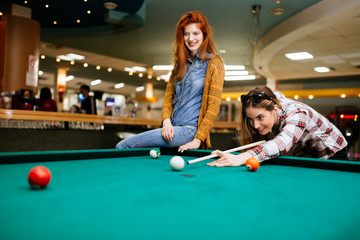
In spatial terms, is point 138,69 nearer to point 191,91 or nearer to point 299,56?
point 299,56

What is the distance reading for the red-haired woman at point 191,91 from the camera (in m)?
2.46

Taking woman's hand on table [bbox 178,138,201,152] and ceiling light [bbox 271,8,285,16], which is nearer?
woman's hand on table [bbox 178,138,201,152]

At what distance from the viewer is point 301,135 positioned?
76.6 inches

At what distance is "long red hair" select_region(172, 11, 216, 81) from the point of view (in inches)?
101

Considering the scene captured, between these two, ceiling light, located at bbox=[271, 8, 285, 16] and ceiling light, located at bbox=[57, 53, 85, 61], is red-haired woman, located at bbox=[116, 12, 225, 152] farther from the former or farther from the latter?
ceiling light, located at bbox=[57, 53, 85, 61]

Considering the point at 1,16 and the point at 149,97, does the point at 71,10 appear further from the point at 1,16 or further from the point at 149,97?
the point at 149,97

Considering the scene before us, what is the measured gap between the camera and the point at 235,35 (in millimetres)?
7969

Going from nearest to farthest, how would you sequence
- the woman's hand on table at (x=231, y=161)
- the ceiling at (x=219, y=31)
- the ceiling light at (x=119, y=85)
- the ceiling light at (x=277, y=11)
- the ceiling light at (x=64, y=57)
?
the woman's hand on table at (x=231, y=161) → the ceiling at (x=219, y=31) → the ceiling light at (x=277, y=11) → the ceiling light at (x=64, y=57) → the ceiling light at (x=119, y=85)

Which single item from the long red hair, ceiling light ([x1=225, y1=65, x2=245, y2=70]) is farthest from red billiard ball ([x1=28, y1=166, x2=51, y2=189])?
ceiling light ([x1=225, y1=65, x2=245, y2=70])

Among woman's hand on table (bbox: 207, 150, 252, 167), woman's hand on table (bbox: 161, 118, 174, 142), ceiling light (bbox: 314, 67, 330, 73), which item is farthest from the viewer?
ceiling light (bbox: 314, 67, 330, 73)

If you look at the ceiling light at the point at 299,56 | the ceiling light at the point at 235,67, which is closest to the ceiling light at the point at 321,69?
the ceiling light at the point at 299,56

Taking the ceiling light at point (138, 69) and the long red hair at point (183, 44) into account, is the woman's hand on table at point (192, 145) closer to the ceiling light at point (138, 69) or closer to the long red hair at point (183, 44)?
the long red hair at point (183, 44)

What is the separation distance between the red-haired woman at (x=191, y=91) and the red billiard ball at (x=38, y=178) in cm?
145

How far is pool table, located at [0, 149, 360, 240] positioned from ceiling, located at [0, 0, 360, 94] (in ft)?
16.0
